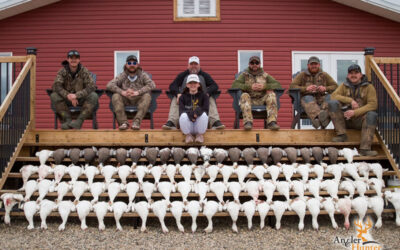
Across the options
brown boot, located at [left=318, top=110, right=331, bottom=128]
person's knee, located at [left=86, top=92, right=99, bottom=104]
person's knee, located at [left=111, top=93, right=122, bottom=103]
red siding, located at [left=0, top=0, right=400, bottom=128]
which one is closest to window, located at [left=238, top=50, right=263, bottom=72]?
red siding, located at [left=0, top=0, right=400, bottom=128]

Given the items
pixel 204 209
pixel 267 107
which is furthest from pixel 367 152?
pixel 204 209

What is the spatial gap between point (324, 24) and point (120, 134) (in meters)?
5.69

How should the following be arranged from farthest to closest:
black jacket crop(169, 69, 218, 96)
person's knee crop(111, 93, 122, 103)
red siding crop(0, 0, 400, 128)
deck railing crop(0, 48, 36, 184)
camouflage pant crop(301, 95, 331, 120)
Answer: red siding crop(0, 0, 400, 128), black jacket crop(169, 69, 218, 96), camouflage pant crop(301, 95, 331, 120), person's knee crop(111, 93, 122, 103), deck railing crop(0, 48, 36, 184)

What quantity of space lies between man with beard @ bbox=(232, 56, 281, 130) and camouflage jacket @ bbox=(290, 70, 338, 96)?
34 cm

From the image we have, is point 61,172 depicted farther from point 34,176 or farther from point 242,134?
point 242,134

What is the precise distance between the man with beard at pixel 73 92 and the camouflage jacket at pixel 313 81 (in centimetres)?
299

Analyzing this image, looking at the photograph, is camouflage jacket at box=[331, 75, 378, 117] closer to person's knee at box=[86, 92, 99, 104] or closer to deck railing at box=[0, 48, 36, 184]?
person's knee at box=[86, 92, 99, 104]

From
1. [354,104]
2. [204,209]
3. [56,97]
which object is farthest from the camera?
[56,97]

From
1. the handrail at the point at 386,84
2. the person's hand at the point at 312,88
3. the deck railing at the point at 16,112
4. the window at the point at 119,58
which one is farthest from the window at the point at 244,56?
the deck railing at the point at 16,112

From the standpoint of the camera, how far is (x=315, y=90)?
499 centimetres

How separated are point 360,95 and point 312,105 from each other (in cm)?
64

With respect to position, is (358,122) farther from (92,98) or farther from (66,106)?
(66,106)

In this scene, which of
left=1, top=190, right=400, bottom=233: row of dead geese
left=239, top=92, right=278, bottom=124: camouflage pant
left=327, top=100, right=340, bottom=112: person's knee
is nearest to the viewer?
left=1, top=190, right=400, bottom=233: row of dead geese

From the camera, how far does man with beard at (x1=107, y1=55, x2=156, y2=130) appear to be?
466 centimetres
